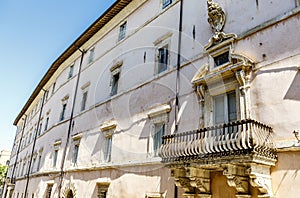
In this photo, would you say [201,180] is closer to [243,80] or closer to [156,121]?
[243,80]

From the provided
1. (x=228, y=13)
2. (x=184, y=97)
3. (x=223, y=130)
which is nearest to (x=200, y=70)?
(x=184, y=97)

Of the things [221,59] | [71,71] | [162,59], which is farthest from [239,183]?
[71,71]

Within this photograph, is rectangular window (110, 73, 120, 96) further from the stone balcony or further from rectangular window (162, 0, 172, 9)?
the stone balcony

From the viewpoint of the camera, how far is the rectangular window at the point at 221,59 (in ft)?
25.3

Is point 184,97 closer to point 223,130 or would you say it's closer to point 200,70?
point 200,70

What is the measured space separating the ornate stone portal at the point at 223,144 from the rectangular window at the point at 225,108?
23 cm

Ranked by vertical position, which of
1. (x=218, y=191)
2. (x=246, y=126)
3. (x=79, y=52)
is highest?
(x=79, y=52)

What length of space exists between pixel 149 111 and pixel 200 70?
269cm

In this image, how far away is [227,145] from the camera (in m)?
5.75

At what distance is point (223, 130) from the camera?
6512mm

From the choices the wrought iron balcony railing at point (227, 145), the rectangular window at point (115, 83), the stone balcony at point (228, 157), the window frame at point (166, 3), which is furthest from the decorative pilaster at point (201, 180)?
the rectangular window at point (115, 83)

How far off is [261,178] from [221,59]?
11.8 ft

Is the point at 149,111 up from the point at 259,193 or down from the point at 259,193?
up

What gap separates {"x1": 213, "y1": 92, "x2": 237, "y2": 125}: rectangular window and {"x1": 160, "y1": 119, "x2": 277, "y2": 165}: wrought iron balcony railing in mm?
724
